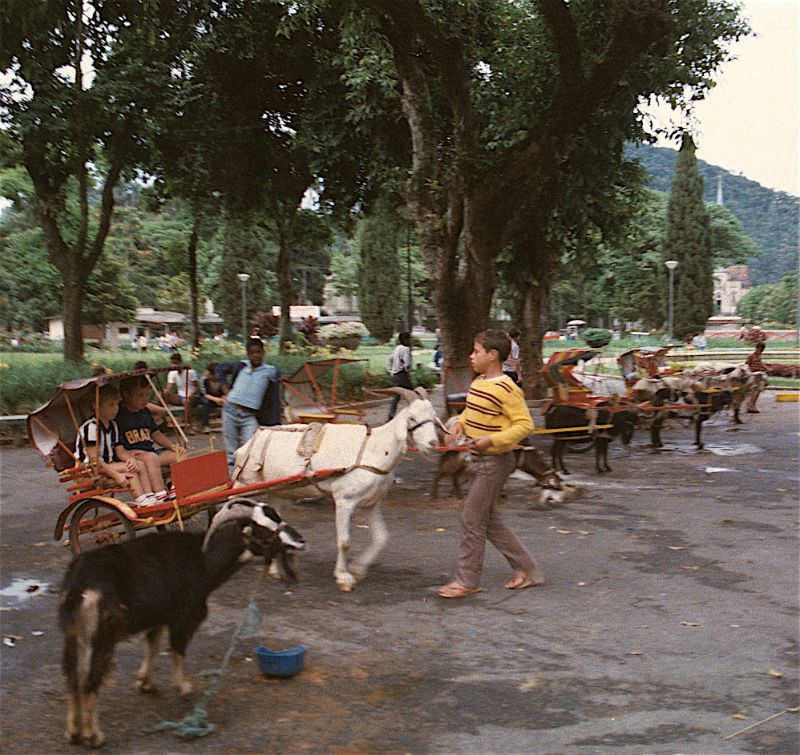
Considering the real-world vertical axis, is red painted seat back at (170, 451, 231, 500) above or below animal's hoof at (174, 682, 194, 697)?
above

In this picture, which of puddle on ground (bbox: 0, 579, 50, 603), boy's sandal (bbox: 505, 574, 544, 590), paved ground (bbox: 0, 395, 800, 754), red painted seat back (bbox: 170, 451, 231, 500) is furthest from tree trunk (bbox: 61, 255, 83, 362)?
boy's sandal (bbox: 505, 574, 544, 590)

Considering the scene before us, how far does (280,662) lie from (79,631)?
4.66 ft

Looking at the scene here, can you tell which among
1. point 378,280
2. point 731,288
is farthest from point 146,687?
point 731,288

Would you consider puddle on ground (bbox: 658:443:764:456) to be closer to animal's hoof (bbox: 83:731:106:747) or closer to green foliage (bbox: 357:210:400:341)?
animal's hoof (bbox: 83:731:106:747)

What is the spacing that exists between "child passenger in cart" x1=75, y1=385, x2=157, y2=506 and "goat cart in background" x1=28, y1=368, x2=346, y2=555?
0.07m

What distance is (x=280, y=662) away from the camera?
5.57 metres

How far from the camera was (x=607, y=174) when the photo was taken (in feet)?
62.0

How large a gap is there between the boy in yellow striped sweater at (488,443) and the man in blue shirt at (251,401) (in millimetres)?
3137

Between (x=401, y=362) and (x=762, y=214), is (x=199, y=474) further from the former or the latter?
(x=762, y=214)

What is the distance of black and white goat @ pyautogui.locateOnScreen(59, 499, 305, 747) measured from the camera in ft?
14.9

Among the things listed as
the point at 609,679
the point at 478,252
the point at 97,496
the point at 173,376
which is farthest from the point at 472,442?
the point at 173,376

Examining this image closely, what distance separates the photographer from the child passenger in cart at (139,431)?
26.9ft

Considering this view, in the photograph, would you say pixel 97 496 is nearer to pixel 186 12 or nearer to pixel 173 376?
pixel 173 376

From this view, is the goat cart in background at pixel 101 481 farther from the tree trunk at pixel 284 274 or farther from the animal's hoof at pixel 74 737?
the tree trunk at pixel 284 274
